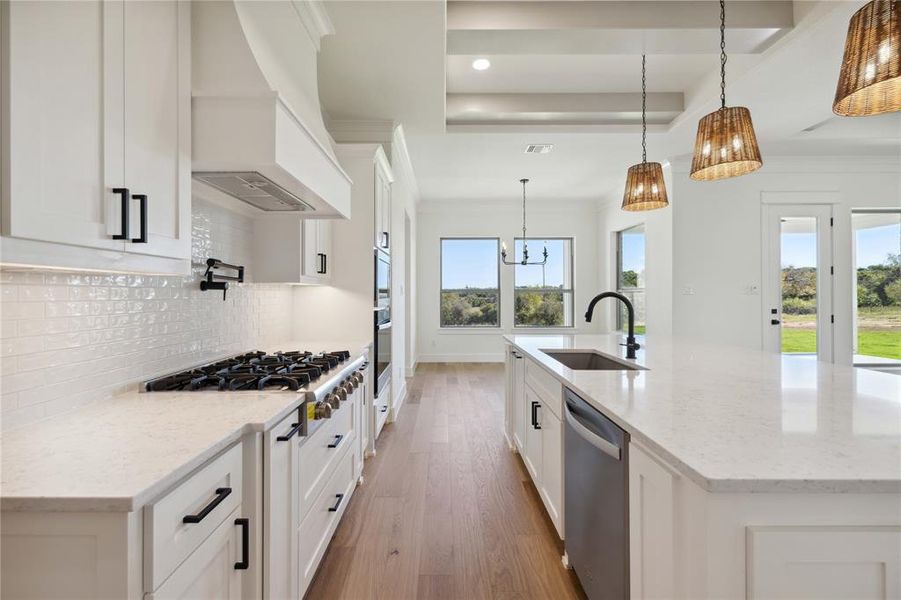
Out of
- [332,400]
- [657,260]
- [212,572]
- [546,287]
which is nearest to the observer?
[212,572]

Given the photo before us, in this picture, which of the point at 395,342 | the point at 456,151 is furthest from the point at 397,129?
the point at 395,342

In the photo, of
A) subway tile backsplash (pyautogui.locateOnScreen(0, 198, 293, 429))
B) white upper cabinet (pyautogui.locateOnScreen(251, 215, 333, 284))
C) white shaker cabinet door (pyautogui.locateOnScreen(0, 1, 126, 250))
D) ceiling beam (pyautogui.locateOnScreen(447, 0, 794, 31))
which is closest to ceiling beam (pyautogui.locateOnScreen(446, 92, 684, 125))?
ceiling beam (pyautogui.locateOnScreen(447, 0, 794, 31))

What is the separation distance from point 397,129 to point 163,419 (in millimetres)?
3437

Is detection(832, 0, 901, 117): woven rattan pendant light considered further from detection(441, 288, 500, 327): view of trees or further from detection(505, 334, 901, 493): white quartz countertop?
detection(441, 288, 500, 327): view of trees

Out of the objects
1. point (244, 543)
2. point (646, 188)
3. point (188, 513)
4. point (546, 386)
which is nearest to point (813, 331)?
point (646, 188)

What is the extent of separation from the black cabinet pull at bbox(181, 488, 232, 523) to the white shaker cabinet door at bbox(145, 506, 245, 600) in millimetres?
79

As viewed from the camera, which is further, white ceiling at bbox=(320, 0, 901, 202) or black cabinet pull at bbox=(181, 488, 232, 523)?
white ceiling at bbox=(320, 0, 901, 202)

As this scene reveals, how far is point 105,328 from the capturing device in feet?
4.75

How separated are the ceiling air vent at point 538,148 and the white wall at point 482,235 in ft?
8.45

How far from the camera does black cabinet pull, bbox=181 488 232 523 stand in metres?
0.93

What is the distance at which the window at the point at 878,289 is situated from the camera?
16.3ft

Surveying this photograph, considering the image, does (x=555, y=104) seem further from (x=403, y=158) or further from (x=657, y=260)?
(x=657, y=260)

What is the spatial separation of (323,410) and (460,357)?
5.89 metres

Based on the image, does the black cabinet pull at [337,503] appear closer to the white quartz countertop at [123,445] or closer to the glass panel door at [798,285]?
the white quartz countertop at [123,445]
